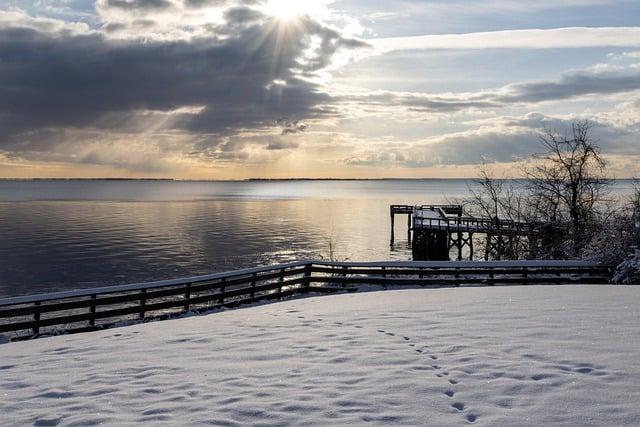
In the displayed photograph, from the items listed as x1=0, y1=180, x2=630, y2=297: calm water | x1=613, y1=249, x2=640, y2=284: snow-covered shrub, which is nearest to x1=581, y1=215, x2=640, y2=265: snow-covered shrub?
x1=613, y1=249, x2=640, y2=284: snow-covered shrub

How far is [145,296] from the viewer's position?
1622 centimetres

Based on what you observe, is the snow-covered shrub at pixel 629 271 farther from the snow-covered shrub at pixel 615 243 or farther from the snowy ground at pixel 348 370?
the snowy ground at pixel 348 370

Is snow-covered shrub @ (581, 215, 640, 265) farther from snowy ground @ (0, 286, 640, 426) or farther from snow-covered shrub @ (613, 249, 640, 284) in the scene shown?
snowy ground @ (0, 286, 640, 426)

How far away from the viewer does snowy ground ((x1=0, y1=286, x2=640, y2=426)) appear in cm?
709

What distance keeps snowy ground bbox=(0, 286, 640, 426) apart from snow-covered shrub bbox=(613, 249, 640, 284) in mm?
8242

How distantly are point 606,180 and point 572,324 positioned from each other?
29841mm

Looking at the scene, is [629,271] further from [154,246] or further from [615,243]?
[154,246]

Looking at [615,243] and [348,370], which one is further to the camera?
[615,243]

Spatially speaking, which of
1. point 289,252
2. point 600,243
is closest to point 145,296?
point 600,243

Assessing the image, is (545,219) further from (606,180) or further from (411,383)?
(411,383)

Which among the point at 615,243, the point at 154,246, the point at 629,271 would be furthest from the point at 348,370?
the point at 154,246

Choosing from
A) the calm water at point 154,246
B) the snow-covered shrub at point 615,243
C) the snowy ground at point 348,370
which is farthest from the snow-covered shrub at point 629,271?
the calm water at point 154,246

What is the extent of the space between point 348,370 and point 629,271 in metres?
17.1

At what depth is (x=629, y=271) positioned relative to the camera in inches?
837
